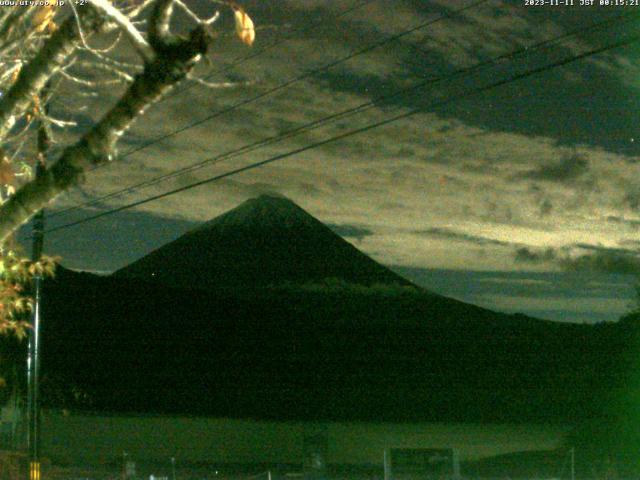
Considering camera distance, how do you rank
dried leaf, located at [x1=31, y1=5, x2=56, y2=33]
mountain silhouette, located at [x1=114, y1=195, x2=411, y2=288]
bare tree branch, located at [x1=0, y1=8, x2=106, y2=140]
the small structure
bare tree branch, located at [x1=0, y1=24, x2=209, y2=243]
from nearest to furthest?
bare tree branch, located at [x1=0, y1=24, x2=209, y2=243] < bare tree branch, located at [x1=0, y1=8, x2=106, y2=140] < dried leaf, located at [x1=31, y1=5, x2=56, y2=33] < the small structure < mountain silhouette, located at [x1=114, y1=195, x2=411, y2=288]

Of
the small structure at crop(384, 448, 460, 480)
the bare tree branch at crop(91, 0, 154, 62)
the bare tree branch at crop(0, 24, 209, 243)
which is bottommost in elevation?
the small structure at crop(384, 448, 460, 480)

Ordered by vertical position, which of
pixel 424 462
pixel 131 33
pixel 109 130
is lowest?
pixel 424 462

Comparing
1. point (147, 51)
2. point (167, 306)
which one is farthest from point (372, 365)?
point (147, 51)

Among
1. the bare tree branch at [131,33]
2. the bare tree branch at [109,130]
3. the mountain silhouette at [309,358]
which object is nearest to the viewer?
the bare tree branch at [109,130]

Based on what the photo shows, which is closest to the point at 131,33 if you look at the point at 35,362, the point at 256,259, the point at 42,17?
the point at 42,17

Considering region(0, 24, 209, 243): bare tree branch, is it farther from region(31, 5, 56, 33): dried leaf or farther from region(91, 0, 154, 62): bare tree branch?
region(31, 5, 56, 33): dried leaf

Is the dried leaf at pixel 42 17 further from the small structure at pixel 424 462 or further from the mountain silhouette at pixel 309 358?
the mountain silhouette at pixel 309 358

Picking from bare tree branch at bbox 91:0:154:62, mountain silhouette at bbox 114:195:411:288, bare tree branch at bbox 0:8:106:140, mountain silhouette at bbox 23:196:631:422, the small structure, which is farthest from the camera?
mountain silhouette at bbox 114:195:411:288

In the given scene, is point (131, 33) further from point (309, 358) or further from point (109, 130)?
point (309, 358)

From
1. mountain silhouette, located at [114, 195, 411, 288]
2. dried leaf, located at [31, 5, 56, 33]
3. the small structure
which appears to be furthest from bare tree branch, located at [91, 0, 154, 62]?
mountain silhouette, located at [114, 195, 411, 288]

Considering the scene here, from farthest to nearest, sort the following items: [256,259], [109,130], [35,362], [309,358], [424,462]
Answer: [256,259] < [309,358] < [35,362] < [424,462] < [109,130]

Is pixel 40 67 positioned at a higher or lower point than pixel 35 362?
higher

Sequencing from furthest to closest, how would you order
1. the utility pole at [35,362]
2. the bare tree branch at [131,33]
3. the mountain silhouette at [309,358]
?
1. the mountain silhouette at [309,358]
2. the utility pole at [35,362]
3. the bare tree branch at [131,33]

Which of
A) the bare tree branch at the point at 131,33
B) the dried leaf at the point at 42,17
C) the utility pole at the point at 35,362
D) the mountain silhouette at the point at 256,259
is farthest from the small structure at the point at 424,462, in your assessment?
the mountain silhouette at the point at 256,259
